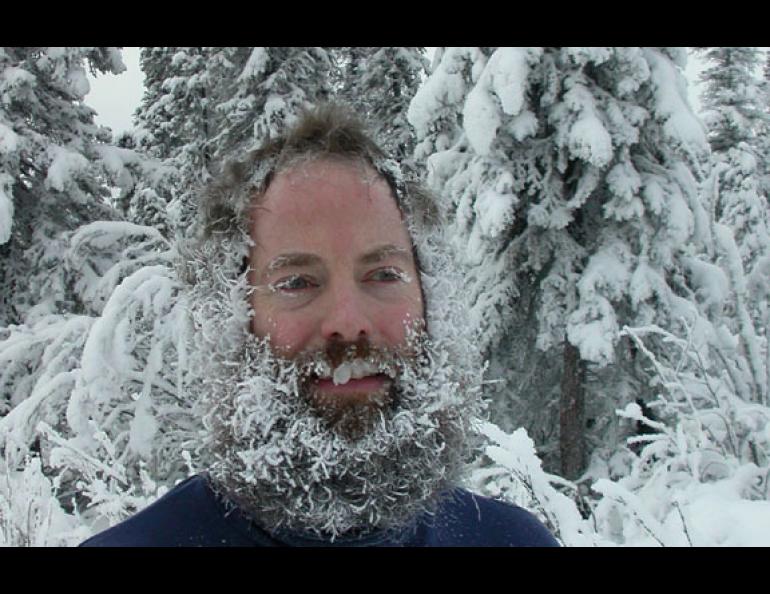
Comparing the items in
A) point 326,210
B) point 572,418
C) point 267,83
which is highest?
point 267,83

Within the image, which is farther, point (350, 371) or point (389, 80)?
point (389, 80)

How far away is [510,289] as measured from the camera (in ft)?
30.0

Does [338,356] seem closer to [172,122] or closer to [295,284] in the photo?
[295,284]

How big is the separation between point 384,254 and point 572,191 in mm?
7543

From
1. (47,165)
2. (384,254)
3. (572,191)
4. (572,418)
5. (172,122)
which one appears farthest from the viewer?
(172,122)

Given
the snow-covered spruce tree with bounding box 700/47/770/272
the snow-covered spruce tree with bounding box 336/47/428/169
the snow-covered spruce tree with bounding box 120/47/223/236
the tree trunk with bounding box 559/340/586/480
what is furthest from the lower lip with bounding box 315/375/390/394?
the snow-covered spruce tree with bounding box 700/47/770/272

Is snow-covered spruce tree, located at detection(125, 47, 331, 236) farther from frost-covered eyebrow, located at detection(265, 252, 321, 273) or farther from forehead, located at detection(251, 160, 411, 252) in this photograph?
frost-covered eyebrow, located at detection(265, 252, 321, 273)

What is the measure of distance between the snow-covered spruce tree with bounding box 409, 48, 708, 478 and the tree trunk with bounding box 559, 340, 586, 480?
2 centimetres

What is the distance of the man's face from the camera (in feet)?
5.19

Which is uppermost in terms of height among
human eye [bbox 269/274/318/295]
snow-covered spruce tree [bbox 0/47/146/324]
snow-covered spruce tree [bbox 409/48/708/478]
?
snow-covered spruce tree [bbox 0/47/146/324]

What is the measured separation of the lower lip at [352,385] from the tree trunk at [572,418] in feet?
24.9

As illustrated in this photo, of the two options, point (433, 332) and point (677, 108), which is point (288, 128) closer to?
point (433, 332)

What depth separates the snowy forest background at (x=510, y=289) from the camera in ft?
13.5

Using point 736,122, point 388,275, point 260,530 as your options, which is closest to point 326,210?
point 388,275
